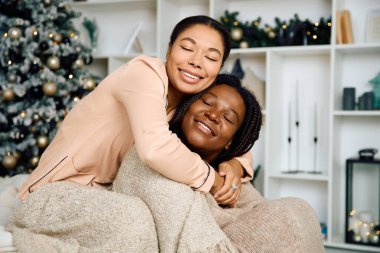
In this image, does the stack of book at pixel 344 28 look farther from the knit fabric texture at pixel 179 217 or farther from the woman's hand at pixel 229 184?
the knit fabric texture at pixel 179 217

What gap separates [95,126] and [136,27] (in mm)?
2742

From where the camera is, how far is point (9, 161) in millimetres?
3562

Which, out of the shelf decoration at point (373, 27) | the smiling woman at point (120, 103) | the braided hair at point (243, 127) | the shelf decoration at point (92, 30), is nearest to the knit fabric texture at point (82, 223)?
the smiling woman at point (120, 103)

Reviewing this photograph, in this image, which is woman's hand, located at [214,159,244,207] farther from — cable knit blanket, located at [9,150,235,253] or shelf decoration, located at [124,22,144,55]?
shelf decoration, located at [124,22,144,55]

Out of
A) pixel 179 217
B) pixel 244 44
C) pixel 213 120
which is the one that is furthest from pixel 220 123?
pixel 244 44

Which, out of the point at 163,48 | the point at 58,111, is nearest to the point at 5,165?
the point at 58,111

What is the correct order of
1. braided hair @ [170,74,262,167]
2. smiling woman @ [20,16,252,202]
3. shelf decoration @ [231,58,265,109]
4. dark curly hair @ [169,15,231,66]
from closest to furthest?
smiling woman @ [20,16,252,202] → dark curly hair @ [169,15,231,66] → braided hair @ [170,74,262,167] → shelf decoration @ [231,58,265,109]

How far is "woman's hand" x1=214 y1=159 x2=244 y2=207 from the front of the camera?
1702mm

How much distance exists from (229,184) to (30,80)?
2296mm

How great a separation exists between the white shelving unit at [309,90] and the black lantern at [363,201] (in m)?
0.09

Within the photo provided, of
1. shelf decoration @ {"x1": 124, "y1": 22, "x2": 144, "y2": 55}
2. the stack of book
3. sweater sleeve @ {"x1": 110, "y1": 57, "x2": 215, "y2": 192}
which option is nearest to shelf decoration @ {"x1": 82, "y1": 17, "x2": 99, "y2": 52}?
shelf decoration @ {"x1": 124, "y1": 22, "x2": 144, "y2": 55}

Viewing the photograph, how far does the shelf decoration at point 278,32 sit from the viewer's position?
366cm

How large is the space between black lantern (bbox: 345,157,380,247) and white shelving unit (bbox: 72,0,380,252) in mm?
86

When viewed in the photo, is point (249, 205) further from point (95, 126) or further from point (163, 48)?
point (163, 48)
